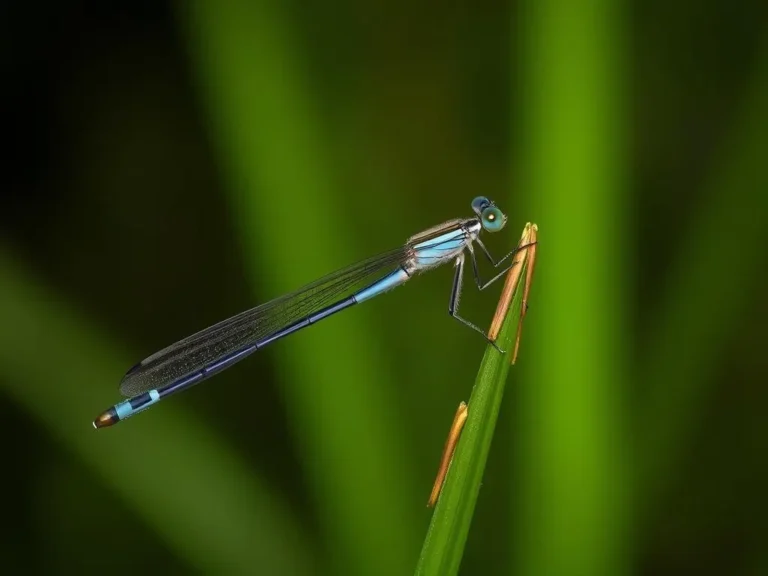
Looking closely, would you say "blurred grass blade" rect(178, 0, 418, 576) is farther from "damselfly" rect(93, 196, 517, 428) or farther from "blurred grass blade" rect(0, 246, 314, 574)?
"blurred grass blade" rect(0, 246, 314, 574)

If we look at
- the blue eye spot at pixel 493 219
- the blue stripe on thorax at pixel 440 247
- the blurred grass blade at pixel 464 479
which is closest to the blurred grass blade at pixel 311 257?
the blue stripe on thorax at pixel 440 247

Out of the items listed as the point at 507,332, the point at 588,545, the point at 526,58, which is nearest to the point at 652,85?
the point at 526,58

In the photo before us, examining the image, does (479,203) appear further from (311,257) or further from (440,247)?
(311,257)

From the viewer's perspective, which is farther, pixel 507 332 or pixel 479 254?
pixel 479 254

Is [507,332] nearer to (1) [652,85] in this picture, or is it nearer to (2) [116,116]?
(1) [652,85]

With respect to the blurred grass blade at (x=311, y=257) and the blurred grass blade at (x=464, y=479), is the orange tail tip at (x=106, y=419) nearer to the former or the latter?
the blurred grass blade at (x=311, y=257)

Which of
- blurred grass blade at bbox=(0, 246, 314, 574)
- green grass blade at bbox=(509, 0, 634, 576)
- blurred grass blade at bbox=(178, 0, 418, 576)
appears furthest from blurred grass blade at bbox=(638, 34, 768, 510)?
blurred grass blade at bbox=(0, 246, 314, 574)

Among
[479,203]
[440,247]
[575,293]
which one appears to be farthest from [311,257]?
[575,293]
